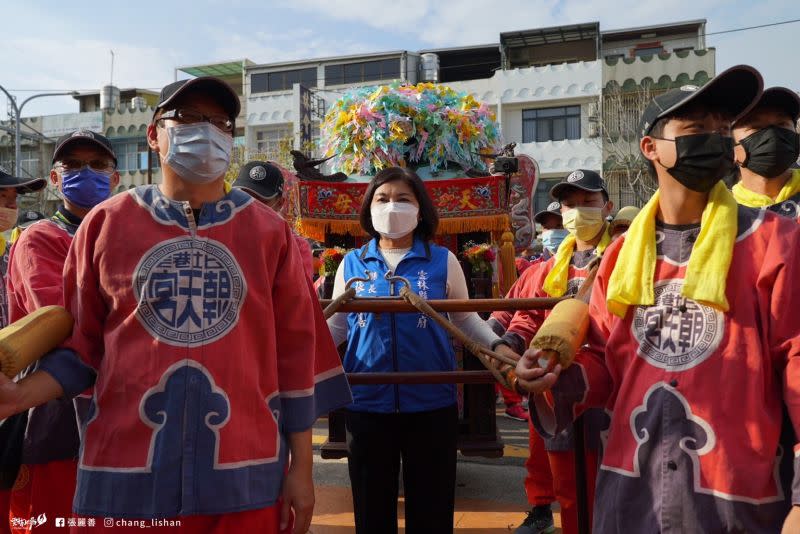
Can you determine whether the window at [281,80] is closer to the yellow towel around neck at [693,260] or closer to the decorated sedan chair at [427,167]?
the decorated sedan chair at [427,167]

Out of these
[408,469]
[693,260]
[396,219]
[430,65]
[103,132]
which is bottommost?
[408,469]

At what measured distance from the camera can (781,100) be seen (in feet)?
9.21

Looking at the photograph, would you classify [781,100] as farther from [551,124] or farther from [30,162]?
[30,162]

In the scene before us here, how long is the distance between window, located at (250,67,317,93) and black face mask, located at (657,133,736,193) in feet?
96.9

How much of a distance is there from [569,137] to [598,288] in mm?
24948

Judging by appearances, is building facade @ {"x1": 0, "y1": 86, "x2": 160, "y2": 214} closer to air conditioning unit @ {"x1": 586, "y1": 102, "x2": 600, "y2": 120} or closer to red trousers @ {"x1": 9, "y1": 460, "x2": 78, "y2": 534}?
air conditioning unit @ {"x1": 586, "y1": 102, "x2": 600, "y2": 120}

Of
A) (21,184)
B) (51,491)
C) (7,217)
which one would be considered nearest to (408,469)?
(51,491)

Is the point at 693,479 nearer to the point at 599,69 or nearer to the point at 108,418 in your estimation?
the point at 108,418

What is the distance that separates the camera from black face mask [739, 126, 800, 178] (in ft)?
9.30

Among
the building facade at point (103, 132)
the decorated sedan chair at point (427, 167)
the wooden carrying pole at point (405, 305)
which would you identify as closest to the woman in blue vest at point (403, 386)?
the wooden carrying pole at point (405, 305)

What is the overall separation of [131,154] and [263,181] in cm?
3056

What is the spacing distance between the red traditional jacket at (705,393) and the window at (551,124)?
82.2 ft

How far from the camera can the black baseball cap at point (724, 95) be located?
1948mm

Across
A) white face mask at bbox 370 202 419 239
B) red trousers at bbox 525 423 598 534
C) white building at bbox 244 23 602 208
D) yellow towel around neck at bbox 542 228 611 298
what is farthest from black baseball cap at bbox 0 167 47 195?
white building at bbox 244 23 602 208
